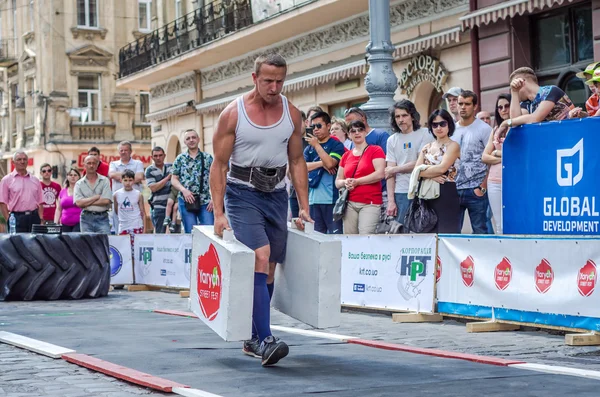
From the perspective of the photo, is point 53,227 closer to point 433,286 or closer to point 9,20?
point 433,286

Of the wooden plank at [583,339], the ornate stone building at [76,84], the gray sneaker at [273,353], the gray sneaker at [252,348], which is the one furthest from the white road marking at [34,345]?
the ornate stone building at [76,84]

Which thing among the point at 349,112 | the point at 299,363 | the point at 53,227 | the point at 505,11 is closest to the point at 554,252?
the point at 299,363

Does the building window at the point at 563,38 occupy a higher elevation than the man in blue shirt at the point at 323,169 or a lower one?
higher

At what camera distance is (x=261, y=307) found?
750 centimetres

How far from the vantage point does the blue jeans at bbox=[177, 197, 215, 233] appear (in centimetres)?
1520

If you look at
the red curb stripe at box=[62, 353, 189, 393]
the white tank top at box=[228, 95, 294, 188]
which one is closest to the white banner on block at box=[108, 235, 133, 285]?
the red curb stripe at box=[62, 353, 189, 393]

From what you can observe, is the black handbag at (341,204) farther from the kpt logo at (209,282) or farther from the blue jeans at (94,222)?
the blue jeans at (94,222)

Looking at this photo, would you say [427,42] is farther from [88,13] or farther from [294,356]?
[88,13]

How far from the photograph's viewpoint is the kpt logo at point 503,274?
9.61 metres

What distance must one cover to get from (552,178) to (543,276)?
0.92 metres

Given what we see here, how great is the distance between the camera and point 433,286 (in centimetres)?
1064

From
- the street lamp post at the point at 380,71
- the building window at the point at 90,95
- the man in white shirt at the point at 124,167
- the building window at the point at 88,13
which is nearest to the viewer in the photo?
the street lamp post at the point at 380,71

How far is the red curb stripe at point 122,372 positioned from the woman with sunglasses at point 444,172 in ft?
14.8

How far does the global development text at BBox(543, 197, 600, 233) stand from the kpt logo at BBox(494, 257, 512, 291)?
43 centimetres
